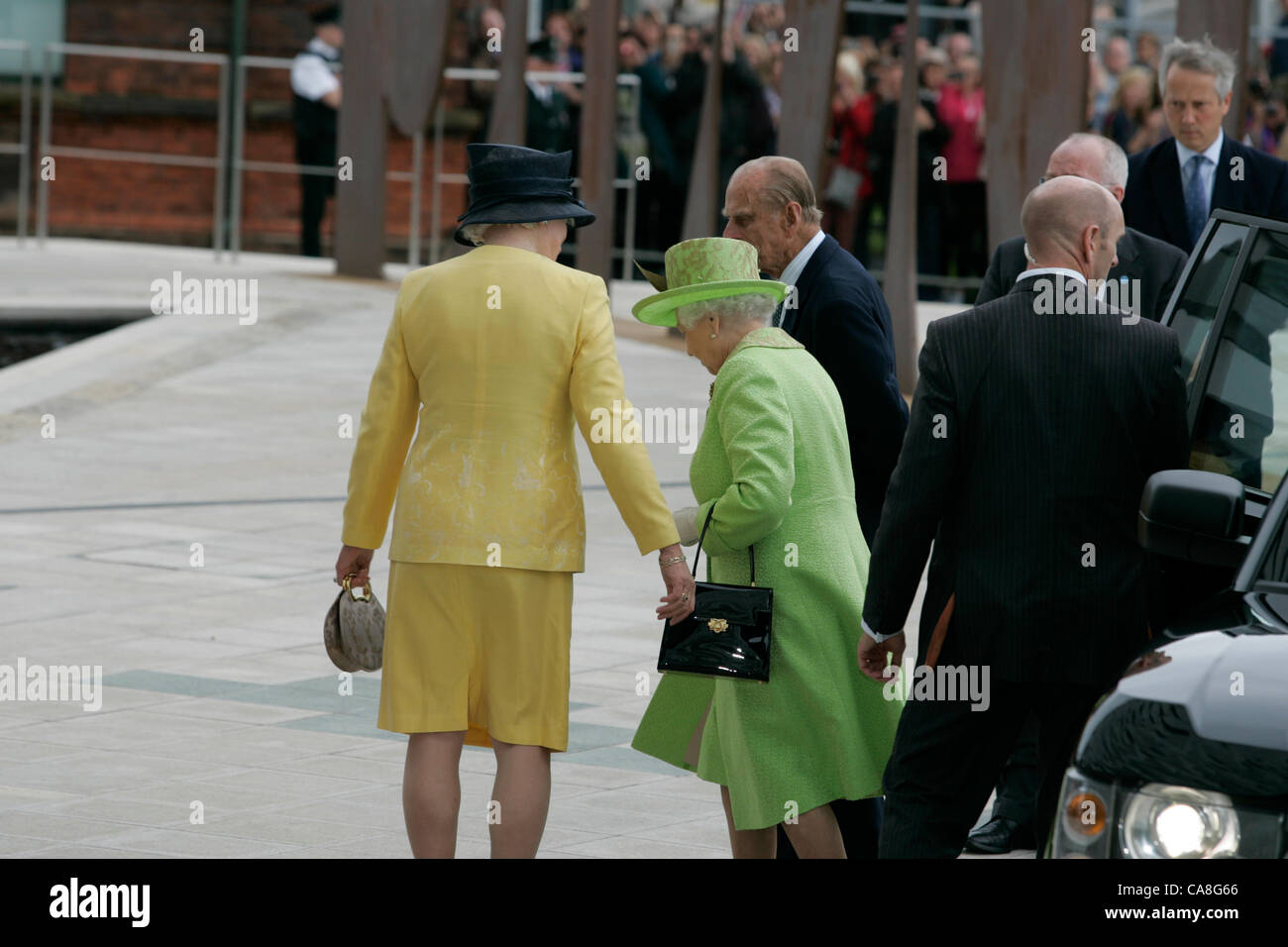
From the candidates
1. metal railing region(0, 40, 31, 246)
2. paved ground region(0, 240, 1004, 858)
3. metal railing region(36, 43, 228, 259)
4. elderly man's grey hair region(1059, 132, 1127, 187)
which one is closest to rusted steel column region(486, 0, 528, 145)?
paved ground region(0, 240, 1004, 858)

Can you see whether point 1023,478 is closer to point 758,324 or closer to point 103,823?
point 758,324

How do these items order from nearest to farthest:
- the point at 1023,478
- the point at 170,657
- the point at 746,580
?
the point at 1023,478 < the point at 746,580 < the point at 170,657

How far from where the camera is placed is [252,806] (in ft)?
19.4

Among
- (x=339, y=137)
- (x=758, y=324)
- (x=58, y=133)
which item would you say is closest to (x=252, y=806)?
(x=758, y=324)

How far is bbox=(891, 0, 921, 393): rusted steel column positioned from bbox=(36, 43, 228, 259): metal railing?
25.2 ft

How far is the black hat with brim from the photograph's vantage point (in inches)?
195

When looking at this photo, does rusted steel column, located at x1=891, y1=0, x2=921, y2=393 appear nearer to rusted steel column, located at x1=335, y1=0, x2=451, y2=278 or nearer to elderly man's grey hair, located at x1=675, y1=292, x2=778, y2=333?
rusted steel column, located at x1=335, y1=0, x2=451, y2=278

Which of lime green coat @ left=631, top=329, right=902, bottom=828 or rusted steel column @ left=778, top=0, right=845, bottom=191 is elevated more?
rusted steel column @ left=778, top=0, right=845, bottom=191

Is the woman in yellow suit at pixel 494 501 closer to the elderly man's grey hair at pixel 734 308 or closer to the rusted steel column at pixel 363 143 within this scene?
the elderly man's grey hair at pixel 734 308

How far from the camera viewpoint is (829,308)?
538 centimetres

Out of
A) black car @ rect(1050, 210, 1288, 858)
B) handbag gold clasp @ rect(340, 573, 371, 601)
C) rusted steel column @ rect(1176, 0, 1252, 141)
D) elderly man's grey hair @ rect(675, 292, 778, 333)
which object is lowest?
handbag gold clasp @ rect(340, 573, 371, 601)

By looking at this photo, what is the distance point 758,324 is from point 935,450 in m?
0.65
